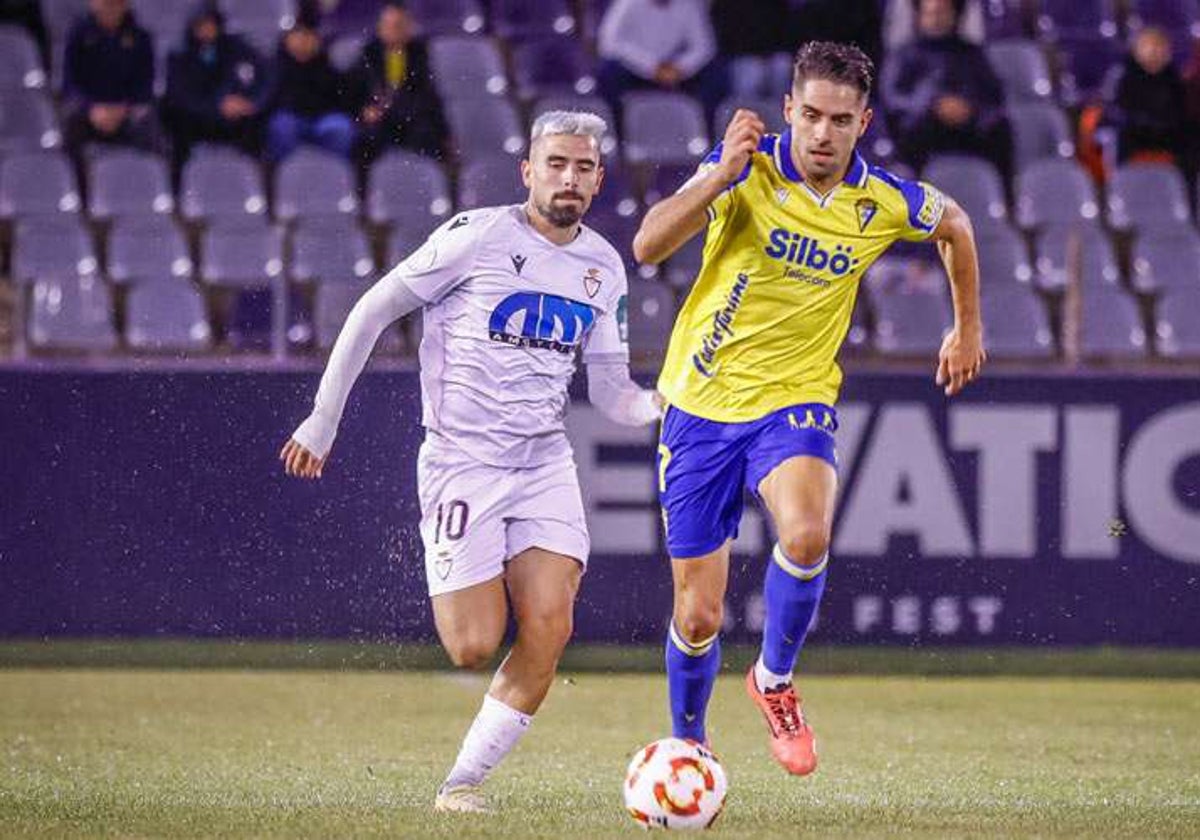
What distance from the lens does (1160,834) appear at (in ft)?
23.4

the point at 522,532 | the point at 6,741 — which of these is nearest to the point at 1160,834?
the point at 522,532

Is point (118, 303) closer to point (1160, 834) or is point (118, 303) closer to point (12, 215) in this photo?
point (12, 215)

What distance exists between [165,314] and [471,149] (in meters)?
2.59

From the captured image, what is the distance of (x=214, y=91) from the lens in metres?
14.4

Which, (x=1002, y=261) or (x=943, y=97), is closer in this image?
(x=1002, y=261)

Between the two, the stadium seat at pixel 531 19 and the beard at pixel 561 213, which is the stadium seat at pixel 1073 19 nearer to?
the stadium seat at pixel 531 19

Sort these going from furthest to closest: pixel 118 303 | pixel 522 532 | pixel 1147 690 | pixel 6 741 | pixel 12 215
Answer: pixel 12 215
pixel 118 303
pixel 1147 690
pixel 6 741
pixel 522 532

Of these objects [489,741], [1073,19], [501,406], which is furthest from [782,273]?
[1073,19]

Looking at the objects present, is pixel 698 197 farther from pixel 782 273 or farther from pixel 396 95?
pixel 396 95

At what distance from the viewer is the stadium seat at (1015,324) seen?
12789mm

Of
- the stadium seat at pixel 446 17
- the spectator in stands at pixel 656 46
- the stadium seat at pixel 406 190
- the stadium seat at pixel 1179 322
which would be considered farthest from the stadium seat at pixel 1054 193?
the stadium seat at pixel 446 17

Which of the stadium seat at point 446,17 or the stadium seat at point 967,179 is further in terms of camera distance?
the stadium seat at point 446,17

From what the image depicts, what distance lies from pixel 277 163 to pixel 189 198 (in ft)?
2.00

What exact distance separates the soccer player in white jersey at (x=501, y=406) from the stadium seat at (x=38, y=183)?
23.0 feet
